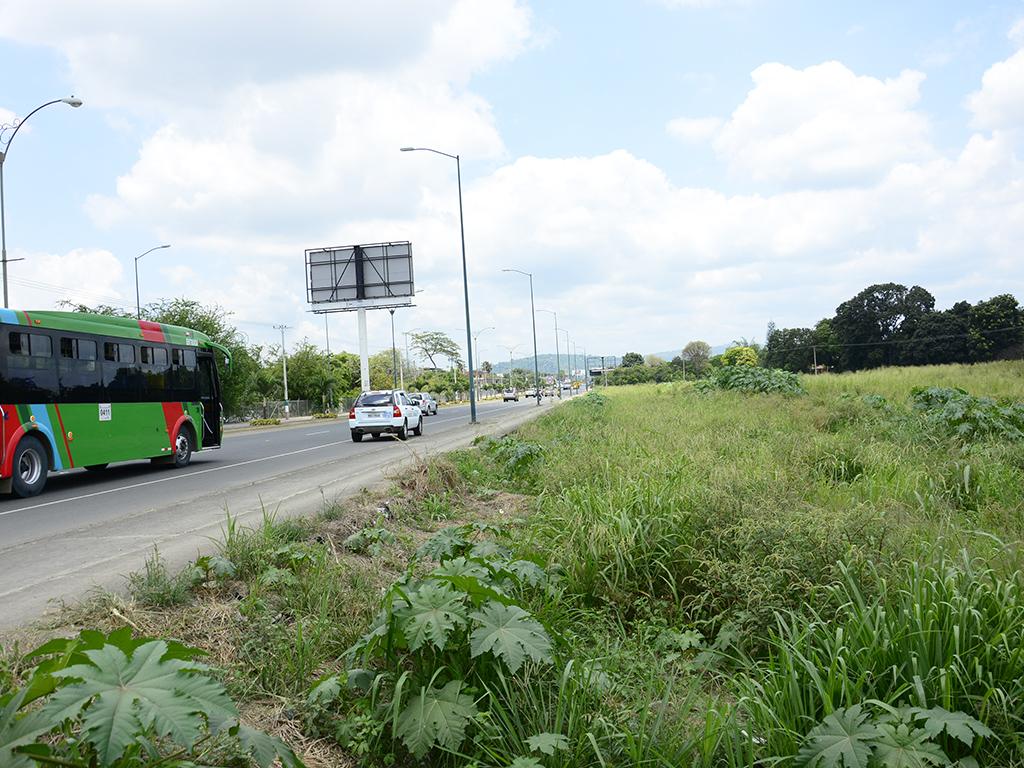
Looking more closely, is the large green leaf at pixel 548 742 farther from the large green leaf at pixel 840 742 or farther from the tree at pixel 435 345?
the tree at pixel 435 345

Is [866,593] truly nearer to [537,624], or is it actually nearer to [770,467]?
[537,624]

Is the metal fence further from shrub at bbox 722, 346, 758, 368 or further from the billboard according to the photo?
shrub at bbox 722, 346, 758, 368

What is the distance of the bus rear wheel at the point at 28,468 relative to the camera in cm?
1250

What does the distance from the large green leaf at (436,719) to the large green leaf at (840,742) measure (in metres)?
1.34

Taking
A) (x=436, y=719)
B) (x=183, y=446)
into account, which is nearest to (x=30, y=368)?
(x=183, y=446)

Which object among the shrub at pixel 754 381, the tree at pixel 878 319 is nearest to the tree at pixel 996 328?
the tree at pixel 878 319

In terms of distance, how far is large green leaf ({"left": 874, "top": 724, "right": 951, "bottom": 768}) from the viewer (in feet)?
9.12

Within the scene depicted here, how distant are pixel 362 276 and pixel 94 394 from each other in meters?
33.2

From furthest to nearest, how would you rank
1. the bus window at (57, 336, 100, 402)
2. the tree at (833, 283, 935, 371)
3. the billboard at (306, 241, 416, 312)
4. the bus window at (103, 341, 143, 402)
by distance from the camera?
the tree at (833, 283, 935, 371)
the billboard at (306, 241, 416, 312)
the bus window at (103, 341, 143, 402)
the bus window at (57, 336, 100, 402)

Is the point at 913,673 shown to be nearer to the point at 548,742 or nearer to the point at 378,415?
the point at 548,742

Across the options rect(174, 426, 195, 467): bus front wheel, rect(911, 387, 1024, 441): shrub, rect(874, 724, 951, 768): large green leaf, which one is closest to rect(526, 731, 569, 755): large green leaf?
rect(874, 724, 951, 768): large green leaf

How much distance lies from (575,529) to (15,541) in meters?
6.71

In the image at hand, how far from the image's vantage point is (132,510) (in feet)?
34.7

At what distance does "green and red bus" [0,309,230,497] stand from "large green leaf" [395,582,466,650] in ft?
39.2
